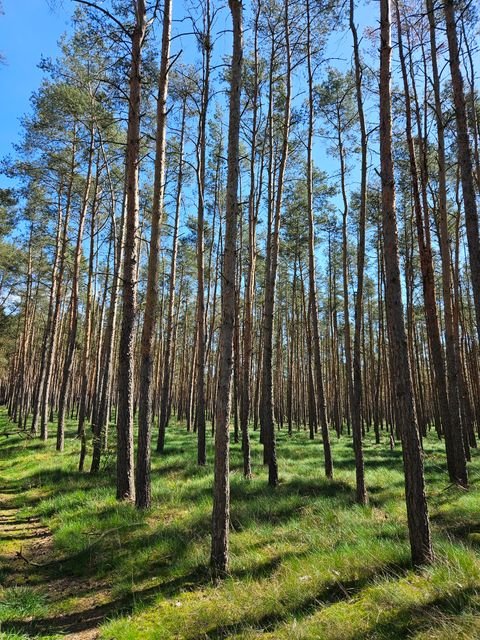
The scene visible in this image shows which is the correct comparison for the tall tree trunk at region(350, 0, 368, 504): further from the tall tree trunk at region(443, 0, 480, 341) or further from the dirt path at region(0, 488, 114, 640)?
the dirt path at region(0, 488, 114, 640)

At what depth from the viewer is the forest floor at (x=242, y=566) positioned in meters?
3.23

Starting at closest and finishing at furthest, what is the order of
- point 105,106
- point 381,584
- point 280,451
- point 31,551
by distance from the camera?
point 381,584 → point 31,551 → point 105,106 → point 280,451

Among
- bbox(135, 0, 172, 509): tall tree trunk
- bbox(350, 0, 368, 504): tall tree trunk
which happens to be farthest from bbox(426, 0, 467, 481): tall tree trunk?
bbox(135, 0, 172, 509): tall tree trunk

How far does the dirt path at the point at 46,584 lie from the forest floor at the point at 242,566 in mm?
19

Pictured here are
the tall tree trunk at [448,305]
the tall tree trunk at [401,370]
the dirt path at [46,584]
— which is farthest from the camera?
the tall tree trunk at [448,305]

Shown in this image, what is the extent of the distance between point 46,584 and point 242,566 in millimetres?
2225

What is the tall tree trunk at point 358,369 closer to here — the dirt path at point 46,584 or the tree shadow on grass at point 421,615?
the tree shadow on grass at point 421,615

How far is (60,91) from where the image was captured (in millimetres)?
11672

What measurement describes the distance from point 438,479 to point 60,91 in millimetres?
13836

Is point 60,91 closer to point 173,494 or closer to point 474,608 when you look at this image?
point 173,494

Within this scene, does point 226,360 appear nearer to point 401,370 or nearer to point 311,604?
point 401,370

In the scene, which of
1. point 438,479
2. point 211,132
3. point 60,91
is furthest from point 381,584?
point 211,132

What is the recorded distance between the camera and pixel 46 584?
4.65m

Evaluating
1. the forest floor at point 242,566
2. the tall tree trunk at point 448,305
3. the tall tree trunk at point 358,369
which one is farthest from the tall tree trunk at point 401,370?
the tall tree trunk at point 448,305
